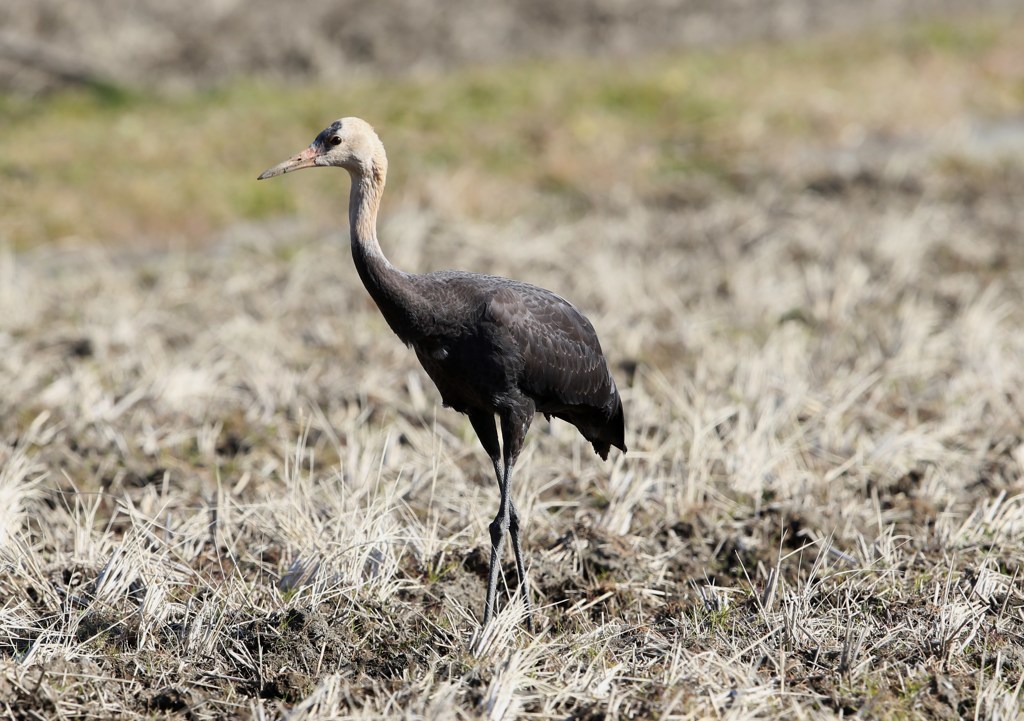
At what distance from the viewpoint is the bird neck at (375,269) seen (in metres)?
4.50

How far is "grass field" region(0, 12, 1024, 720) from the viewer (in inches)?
172

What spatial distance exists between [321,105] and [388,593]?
413 inches

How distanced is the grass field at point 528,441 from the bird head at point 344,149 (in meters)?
1.38

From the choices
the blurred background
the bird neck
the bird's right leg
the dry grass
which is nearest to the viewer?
the dry grass

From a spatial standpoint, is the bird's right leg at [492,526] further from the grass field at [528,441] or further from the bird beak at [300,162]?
the bird beak at [300,162]

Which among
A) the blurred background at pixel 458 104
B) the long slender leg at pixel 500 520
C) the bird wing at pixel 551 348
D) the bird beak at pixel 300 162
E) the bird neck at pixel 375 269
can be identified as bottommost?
the blurred background at pixel 458 104

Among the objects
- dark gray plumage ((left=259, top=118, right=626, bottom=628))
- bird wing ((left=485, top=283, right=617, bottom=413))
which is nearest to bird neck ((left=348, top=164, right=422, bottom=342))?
dark gray plumage ((left=259, top=118, right=626, bottom=628))

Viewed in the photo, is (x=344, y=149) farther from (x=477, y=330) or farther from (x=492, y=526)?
(x=492, y=526)

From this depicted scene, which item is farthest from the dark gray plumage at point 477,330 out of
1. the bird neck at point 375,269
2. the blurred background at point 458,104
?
the blurred background at point 458,104

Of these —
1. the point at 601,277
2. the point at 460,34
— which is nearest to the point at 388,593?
the point at 601,277

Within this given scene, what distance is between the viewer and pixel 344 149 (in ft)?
15.1

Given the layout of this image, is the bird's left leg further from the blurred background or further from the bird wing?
the blurred background

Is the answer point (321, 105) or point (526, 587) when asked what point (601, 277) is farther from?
point (321, 105)

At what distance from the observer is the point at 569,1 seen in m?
20.1
